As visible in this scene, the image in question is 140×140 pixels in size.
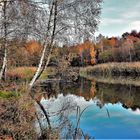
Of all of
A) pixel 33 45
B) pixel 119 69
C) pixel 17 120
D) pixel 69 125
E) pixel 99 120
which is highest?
pixel 33 45

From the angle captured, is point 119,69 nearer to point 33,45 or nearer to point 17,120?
point 33,45

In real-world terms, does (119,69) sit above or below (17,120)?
below

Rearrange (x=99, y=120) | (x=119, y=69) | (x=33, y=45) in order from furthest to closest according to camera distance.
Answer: (x=119, y=69) → (x=33, y=45) → (x=99, y=120)

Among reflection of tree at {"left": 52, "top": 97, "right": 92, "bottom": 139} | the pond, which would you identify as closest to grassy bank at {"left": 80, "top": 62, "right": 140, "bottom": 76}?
the pond

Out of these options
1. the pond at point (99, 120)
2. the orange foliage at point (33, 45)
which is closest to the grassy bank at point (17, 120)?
the pond at point (99, 120)

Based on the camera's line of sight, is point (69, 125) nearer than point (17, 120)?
No

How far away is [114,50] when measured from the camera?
192 feet

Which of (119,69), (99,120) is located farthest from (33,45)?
(119,69)

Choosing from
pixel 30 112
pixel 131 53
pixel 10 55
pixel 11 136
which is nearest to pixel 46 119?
pixel 30 112

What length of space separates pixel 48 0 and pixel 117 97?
742 cm

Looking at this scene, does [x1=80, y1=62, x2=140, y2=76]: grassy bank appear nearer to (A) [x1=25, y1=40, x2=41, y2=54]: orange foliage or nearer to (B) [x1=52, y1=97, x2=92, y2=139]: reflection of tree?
(A) [x1=25, y1=40, x2=41, y2=54]: orange foliage

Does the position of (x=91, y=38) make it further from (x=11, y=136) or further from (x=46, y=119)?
(x=11, y=136)

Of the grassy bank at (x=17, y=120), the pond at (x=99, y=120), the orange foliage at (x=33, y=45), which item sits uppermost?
the orange foliage at (x=33, y=45)

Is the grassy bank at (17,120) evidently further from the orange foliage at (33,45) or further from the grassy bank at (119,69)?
the grassy bank at (119,69)
